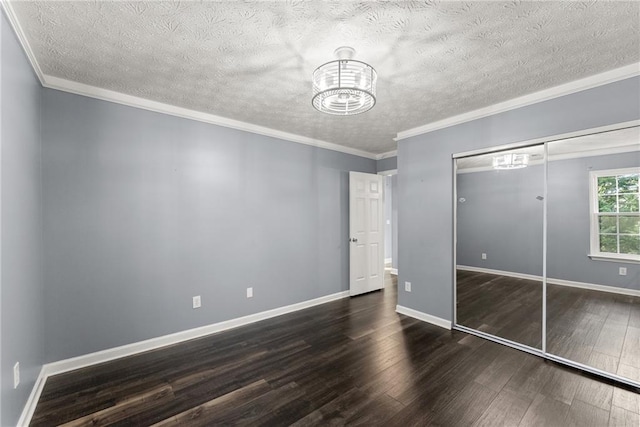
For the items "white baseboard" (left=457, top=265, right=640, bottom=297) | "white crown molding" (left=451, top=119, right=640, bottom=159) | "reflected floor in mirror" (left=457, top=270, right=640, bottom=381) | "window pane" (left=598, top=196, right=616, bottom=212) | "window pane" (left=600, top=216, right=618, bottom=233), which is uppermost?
"white crown molding" (left=451, top=119, right=640, bottom=159)

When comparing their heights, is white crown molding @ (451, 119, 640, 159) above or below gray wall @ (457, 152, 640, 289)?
above

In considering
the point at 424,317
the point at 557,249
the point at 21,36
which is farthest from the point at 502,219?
the point at 21,36

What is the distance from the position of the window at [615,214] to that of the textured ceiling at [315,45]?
37.0 inches

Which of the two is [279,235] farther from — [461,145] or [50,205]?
[461,145]

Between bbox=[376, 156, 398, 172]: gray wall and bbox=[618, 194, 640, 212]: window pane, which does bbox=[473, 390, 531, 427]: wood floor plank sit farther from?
bbox=[376, 156, 398, 172]: gray wall

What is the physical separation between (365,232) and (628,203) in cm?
313

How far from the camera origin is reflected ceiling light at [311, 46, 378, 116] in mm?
1709

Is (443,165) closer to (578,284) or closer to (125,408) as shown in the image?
(578,284)

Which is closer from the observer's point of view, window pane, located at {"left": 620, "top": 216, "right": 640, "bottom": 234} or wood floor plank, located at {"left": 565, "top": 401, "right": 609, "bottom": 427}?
wood floor plank, located at {"left": 565, "top": 401, "right": 609, "bottom": 427}

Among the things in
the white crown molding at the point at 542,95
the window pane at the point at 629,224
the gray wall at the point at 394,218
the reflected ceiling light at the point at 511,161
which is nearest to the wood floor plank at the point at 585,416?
the window pane at the point at 629,224

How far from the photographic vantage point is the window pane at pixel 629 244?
222 cm

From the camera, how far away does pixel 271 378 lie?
2273 mm

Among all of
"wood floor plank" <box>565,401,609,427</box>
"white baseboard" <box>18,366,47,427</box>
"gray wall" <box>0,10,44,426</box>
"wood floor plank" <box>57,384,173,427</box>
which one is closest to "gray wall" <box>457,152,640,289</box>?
"wood floor plank" <box>565,401,609,427</box>

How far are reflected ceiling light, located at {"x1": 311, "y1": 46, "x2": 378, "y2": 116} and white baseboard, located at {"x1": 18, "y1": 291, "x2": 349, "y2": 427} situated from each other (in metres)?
2.82
